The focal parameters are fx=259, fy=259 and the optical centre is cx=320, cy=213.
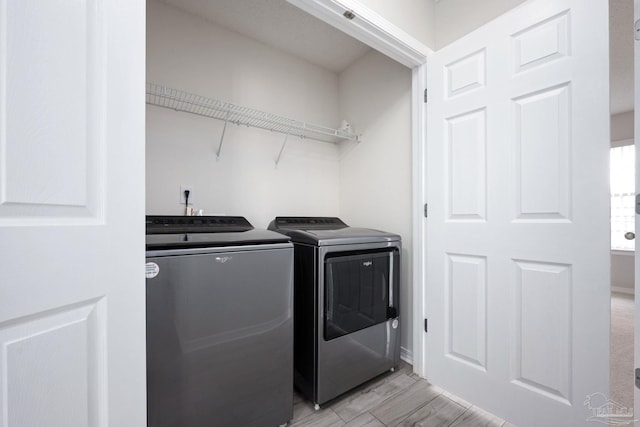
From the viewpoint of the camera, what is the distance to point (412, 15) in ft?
5.24

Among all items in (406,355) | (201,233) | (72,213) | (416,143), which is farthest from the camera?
(406,355)

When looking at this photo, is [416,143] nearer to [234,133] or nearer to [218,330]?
[234,133]

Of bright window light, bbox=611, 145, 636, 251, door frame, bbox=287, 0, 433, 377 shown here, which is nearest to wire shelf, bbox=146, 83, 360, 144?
door frame, bbox=287, 0, 433, 377

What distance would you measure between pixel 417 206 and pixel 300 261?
33.9 inches

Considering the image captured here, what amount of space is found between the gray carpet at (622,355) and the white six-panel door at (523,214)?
72 centimetres

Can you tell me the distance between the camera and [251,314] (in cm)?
119

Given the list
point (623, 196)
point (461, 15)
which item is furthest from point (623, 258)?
point (461, 15)

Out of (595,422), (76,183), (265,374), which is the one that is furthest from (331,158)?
(595,422)

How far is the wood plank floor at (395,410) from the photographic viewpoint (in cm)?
133

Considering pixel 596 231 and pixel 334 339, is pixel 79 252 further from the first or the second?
pixel 596 231

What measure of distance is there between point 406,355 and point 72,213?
2.05 meters

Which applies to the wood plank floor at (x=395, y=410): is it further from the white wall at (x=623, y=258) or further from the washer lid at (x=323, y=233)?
the white wall at (x=623, y=258)

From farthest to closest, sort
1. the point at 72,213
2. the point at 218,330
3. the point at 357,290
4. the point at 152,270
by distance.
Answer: the point at 357,290
the point at 218,330
the point at 152,270
the point at 72,213

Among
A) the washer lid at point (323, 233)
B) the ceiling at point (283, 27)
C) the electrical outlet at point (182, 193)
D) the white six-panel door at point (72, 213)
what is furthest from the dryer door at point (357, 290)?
the ceiling at point (283, 27)
